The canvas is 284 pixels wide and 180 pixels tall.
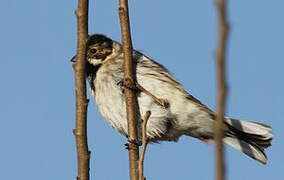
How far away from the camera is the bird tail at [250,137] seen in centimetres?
591

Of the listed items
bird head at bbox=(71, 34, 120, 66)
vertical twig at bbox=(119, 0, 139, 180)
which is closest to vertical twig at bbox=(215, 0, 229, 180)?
vertical twig at bbox=(119, 0, 139, 180)

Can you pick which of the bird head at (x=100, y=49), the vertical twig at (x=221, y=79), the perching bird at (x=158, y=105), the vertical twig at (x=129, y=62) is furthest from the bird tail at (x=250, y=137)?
the vertical twig at (x=221, y=79)

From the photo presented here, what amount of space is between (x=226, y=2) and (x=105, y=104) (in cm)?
456

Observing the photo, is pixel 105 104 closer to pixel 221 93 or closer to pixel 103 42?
pixel 103 42

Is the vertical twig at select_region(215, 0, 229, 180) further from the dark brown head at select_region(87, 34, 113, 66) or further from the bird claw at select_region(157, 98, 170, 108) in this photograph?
the dark brown head at select_region(87, 34, 113, 66)

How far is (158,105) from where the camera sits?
5469 mm

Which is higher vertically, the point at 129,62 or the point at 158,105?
the point at 158,105

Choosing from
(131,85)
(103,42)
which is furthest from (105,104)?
(131,85)

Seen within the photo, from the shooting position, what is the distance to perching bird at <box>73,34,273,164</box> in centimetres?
543

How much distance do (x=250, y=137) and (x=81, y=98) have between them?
11.9 ft

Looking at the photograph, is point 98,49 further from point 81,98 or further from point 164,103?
point 81,98

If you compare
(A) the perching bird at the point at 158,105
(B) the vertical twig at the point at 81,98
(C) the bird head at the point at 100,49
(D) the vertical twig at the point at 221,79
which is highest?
(C) the bird head at the point at 100,49

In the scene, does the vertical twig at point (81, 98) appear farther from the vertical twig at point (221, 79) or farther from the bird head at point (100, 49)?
the bird head at point (100, 49)

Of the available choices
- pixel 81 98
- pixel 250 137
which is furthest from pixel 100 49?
pixel 81 98
